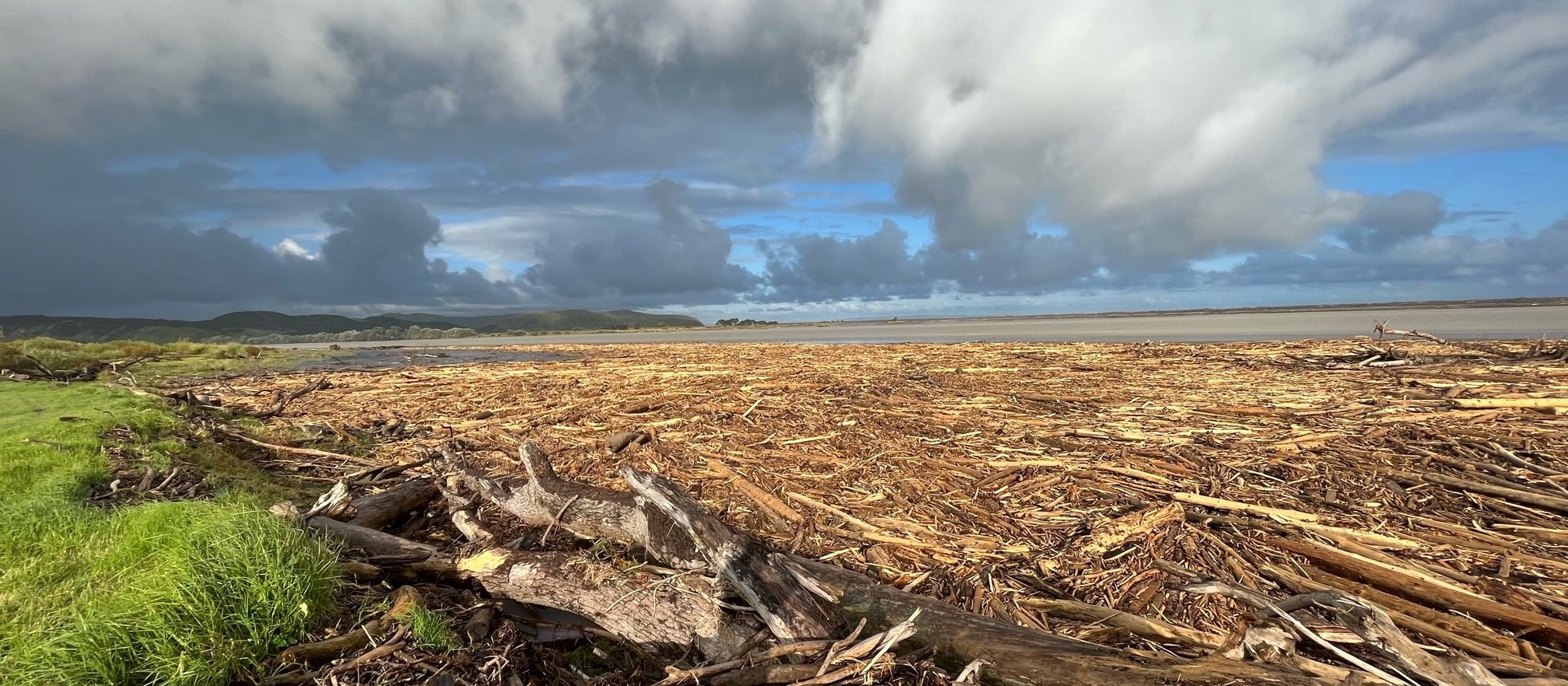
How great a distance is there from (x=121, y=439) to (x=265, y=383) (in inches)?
373

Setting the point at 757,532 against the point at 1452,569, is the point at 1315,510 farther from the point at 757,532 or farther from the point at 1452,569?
the point at 757,532

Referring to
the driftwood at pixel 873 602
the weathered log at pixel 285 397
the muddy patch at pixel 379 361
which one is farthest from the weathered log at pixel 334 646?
the muddy patch at pixel 379 361

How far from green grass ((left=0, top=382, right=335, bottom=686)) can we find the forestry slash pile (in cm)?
35

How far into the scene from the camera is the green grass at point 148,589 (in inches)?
115

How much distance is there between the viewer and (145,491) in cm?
547

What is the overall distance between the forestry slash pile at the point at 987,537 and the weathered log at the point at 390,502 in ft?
0.09

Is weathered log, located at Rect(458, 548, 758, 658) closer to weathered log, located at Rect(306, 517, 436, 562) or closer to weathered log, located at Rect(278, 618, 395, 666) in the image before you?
weathered log, located at Rect(306, 517, 436, 562)

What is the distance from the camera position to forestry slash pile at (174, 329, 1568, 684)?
2891 mm

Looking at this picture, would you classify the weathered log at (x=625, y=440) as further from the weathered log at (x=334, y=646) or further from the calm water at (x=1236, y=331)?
the calm water at (x=1236, y=331)

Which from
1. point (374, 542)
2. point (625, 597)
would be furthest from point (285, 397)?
point (625, 597)

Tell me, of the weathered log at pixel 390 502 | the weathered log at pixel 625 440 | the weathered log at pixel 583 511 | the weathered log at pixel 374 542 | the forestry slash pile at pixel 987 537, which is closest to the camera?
the forestry slash pile at pixel 987 537

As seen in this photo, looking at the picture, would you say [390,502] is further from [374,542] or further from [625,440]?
[625,440]

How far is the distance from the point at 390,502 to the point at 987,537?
4741mm

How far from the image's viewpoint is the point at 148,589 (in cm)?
331
